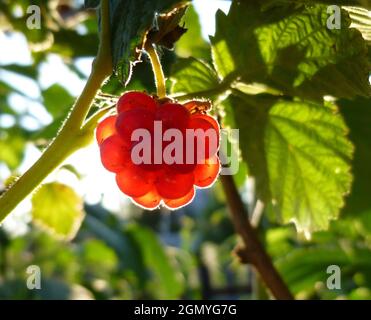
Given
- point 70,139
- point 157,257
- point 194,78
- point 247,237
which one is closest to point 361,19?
point 194,78

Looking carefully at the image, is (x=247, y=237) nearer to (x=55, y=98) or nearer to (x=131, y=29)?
(x=131, y=29)

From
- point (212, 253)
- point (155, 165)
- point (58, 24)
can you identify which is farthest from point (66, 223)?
point (212, 253)

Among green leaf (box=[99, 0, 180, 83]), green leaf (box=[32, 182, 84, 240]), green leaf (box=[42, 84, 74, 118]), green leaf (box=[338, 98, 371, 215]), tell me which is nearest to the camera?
green leaf (box=[99, 0, 180, 83])

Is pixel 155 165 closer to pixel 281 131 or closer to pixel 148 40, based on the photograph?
pixel 148 40

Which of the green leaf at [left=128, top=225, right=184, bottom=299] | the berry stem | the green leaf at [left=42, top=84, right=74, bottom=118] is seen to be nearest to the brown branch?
the berry stem

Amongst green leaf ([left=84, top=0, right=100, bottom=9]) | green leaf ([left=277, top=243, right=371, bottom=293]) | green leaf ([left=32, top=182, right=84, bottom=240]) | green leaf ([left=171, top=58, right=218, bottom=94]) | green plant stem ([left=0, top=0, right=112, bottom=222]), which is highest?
green leaf ([left=84, top=0, right=100, bottom=9])

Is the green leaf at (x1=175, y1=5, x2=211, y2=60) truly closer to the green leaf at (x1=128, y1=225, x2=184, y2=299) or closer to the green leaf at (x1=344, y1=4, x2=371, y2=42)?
the green leaf at (x1=344, y1=4, x2=371, y2=42)
